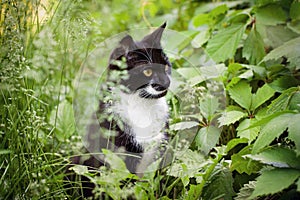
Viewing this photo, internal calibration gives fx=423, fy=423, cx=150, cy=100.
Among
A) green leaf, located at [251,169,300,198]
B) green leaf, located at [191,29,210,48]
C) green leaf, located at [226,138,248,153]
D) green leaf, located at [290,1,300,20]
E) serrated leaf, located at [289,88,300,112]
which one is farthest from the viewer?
green leaf, located at [191,29,210,48]

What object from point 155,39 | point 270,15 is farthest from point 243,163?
point 270,15

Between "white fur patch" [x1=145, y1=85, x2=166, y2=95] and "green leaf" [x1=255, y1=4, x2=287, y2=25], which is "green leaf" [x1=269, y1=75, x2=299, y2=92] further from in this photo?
"white fur patch" [x1=145, y1=85, x2=166, y2=95]

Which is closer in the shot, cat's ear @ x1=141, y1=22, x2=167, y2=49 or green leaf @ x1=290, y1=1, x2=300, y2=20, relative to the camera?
cat's ear @ x1=141, y1=22, x2=167, y2=49

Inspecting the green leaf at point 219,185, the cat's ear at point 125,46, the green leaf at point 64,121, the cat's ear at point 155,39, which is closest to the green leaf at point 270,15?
the cat's ear at point 155,39

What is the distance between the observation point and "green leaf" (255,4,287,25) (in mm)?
1754

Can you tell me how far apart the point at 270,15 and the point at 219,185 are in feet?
2.77

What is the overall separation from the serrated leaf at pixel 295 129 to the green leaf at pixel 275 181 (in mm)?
55

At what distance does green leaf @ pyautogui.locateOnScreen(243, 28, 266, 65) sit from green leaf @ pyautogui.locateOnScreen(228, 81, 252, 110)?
0.23 meters

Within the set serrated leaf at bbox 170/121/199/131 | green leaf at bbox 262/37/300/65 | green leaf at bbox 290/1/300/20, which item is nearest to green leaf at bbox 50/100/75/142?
serrated leaf at bbox 170/121/199/131

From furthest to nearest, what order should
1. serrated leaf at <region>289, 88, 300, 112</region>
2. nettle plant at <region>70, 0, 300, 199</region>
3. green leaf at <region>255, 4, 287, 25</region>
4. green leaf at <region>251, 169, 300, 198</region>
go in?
green leaf at <region>255, 4, 287, 25</region> < serrated leaf at <region>289, 88, 300, 112</region> < nettle plant at <region>70, 0, 300, 199</region> < green leaf at <region>251, 169, 300, 198</region>

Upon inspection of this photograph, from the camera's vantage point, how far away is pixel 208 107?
5.01 ft

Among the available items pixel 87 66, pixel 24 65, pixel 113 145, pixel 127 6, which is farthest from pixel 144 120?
pixel 127 6

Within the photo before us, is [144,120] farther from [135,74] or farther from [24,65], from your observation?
[24,65]

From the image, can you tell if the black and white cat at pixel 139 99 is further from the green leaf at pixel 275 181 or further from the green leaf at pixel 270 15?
the green leaf at pixel 270 15
